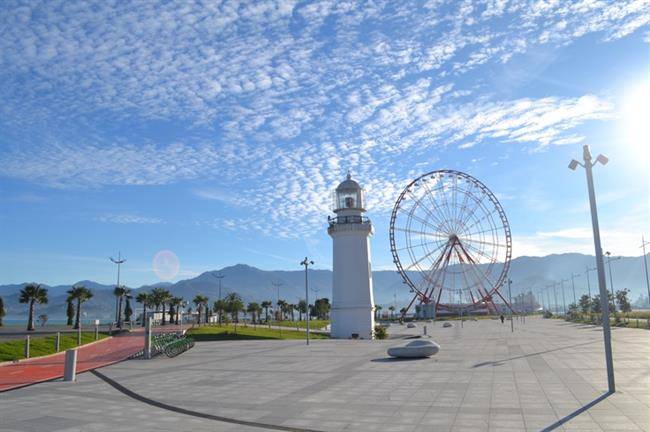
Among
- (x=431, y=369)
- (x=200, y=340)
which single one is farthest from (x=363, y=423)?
(x=200, y=340)

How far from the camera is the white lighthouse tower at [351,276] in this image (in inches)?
1754

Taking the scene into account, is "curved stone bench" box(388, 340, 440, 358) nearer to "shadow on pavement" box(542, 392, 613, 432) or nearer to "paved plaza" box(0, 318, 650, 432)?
"paved plaza" box(0, 318, 650, 432)

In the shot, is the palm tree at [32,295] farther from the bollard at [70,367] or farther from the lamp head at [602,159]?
the lamp head at [602,159]

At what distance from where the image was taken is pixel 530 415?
1120 cm

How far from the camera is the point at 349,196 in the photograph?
47750 millimetres

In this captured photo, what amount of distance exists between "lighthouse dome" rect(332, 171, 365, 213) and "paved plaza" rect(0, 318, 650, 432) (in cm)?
2527

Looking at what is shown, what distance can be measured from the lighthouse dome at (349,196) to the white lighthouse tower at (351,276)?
0.21 meters

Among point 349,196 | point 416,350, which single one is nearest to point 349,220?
point 349,196

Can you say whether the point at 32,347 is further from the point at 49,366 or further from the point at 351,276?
the point at 351,276

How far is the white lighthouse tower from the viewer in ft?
146

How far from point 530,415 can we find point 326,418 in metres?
4.59

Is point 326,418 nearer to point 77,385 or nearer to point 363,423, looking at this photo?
point 363,423

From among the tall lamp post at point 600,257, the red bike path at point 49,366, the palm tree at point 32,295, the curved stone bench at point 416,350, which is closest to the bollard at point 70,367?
the red bike path at point 49,366

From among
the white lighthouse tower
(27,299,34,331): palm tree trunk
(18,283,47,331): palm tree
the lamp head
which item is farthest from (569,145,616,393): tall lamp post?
(18,283,47,331): palm tree
